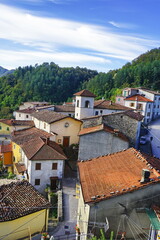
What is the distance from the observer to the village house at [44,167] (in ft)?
76.1

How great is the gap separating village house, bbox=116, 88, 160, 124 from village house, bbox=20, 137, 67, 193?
29.5 m

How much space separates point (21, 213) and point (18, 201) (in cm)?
138

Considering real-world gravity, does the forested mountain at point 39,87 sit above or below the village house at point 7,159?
above

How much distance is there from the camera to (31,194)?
15.8m

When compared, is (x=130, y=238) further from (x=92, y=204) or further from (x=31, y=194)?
(x=31, y=194)

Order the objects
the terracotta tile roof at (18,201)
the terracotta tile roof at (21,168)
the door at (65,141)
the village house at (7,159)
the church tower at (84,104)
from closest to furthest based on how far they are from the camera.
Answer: the terracotta tile roof at (18,201)
the terracotta tile roof at (21,168)
the door at (65,141)
the village house at (7,159)
the church tower at (84,104)

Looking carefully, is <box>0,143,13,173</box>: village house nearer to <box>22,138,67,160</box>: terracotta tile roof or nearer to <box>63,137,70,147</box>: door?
<box>22,138,67,160</box>: terracotta tile roof

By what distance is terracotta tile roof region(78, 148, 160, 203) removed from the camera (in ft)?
36.3

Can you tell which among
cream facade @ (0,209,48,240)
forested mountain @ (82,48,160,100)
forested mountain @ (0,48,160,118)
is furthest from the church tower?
forested mountain @ (82,48,160,100)

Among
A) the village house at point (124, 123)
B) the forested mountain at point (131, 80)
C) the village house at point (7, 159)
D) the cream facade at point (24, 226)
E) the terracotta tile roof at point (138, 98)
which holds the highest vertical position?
the forested mountain at point (131, 80)

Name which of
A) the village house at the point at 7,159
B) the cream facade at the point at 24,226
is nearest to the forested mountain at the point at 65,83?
the village house at the point at 7,159

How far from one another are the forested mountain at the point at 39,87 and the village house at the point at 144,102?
5028 cm

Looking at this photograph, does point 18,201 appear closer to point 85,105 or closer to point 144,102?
point 85,105

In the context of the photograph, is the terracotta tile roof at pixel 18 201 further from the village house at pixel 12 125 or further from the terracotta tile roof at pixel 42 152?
the village house at pixel 12 125
